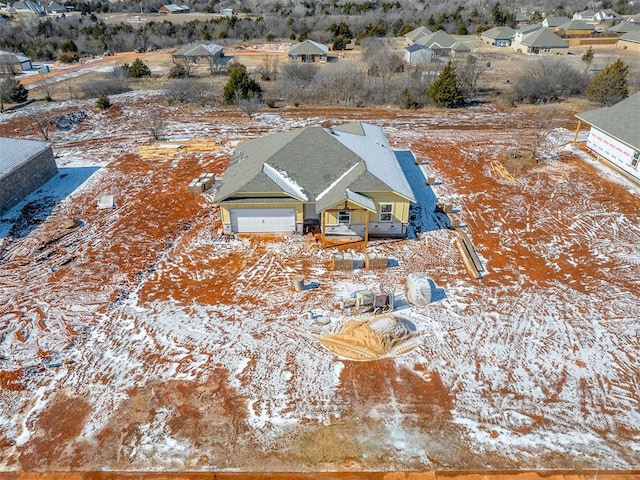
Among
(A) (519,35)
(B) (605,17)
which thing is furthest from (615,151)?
(B) (605,17)

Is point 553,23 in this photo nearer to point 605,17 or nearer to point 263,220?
point 605,17

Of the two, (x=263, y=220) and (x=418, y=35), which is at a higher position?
(x=418, y=35)

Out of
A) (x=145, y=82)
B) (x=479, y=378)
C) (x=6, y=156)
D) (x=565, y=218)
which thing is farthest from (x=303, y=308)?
(x=145, y=82)

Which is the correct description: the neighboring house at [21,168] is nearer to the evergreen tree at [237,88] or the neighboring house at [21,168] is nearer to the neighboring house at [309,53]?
the evergreen tree at [237,88]

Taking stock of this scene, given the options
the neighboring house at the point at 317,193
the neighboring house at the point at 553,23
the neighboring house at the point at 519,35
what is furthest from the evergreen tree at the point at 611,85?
the neighboring house at the point at 553,23

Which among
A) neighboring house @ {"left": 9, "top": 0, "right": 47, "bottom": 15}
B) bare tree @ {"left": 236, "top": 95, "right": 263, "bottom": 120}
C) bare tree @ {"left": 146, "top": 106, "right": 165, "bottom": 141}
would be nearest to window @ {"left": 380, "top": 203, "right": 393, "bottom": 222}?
bare tree @ {"left": 146, "top": 106, "right": 165, "bottom": 141}

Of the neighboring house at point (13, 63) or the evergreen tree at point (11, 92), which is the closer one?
the evergreen tree at point (11, 92)
